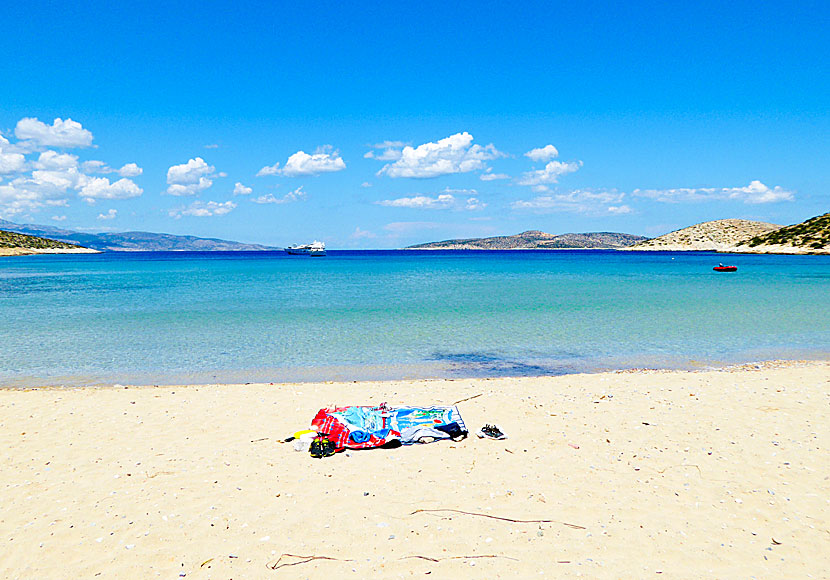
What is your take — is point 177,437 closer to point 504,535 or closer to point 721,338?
point 504,535

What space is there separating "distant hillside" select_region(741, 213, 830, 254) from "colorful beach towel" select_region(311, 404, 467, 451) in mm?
159173

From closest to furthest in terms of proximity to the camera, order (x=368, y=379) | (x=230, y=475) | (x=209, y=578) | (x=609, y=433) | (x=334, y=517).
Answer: (x=209, y=578), (x=334, y=517), (x=230, y=475), (x=609, y=433), (x=368, y=379)

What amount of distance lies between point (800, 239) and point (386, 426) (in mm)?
173657

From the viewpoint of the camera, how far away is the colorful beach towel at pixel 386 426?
29.8 ft

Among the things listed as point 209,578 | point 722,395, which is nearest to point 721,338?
point 722,395

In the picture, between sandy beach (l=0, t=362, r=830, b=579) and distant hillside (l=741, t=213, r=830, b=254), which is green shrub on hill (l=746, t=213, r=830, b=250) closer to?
distant hillside (l=741, t=213, r=830, b=254)

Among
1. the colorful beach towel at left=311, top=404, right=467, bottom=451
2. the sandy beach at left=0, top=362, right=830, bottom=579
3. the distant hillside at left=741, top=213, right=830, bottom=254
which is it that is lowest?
the sandy beach at left=0, top=362, right=830, bottom=579

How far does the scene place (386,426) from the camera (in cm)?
951

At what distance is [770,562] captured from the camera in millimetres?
5602

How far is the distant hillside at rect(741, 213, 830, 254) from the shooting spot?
132 metres

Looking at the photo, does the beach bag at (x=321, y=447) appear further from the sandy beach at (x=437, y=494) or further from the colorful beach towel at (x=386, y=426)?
the sandy beach at (x=437, y=494)

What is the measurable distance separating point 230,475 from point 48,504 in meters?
2.52

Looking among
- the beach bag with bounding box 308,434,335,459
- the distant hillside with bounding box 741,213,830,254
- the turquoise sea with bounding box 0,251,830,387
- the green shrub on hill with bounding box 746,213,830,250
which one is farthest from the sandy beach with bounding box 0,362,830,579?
the green shrub on hill with bounding box 746,213,830,250

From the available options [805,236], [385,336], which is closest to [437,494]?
[385,336]
